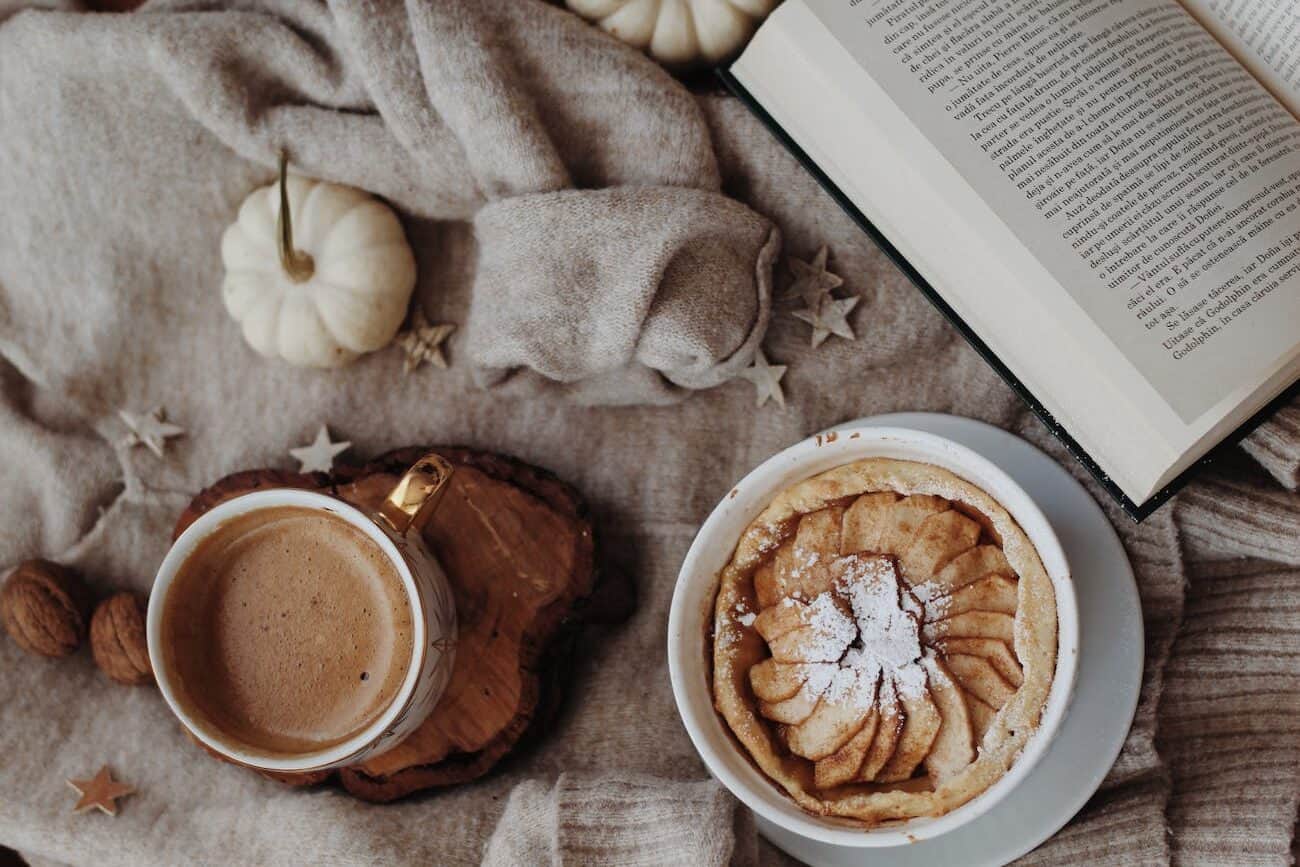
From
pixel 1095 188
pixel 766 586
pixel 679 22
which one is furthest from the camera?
pixel 679 22

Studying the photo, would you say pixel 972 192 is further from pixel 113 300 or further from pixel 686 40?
pixel 113 300

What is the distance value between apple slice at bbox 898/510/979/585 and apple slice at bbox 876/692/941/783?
0.11 meters

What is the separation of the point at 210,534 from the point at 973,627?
762mm

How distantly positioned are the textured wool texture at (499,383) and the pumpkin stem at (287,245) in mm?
78

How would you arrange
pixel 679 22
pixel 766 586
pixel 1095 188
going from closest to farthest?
pixel 1095 188 < pixel 766 586 < pixel 679 22

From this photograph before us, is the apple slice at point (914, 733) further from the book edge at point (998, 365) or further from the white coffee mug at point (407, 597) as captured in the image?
the white coffee mug at point (407, 597)

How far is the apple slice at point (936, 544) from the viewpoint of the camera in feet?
3.73

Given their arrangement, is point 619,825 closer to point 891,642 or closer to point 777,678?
point 777,678

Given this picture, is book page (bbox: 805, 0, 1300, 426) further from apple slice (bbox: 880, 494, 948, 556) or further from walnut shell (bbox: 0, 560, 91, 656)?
walnut shell (bbox: 0, 560, 91, 656)

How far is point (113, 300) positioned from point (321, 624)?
0.58 metres

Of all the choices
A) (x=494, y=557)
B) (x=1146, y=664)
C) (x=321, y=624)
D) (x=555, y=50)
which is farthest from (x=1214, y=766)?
(x=555, y=50)

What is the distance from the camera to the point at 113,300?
1.47 m

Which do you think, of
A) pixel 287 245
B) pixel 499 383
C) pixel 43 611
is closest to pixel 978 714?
pixel 499 383

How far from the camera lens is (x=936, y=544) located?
1.14m
